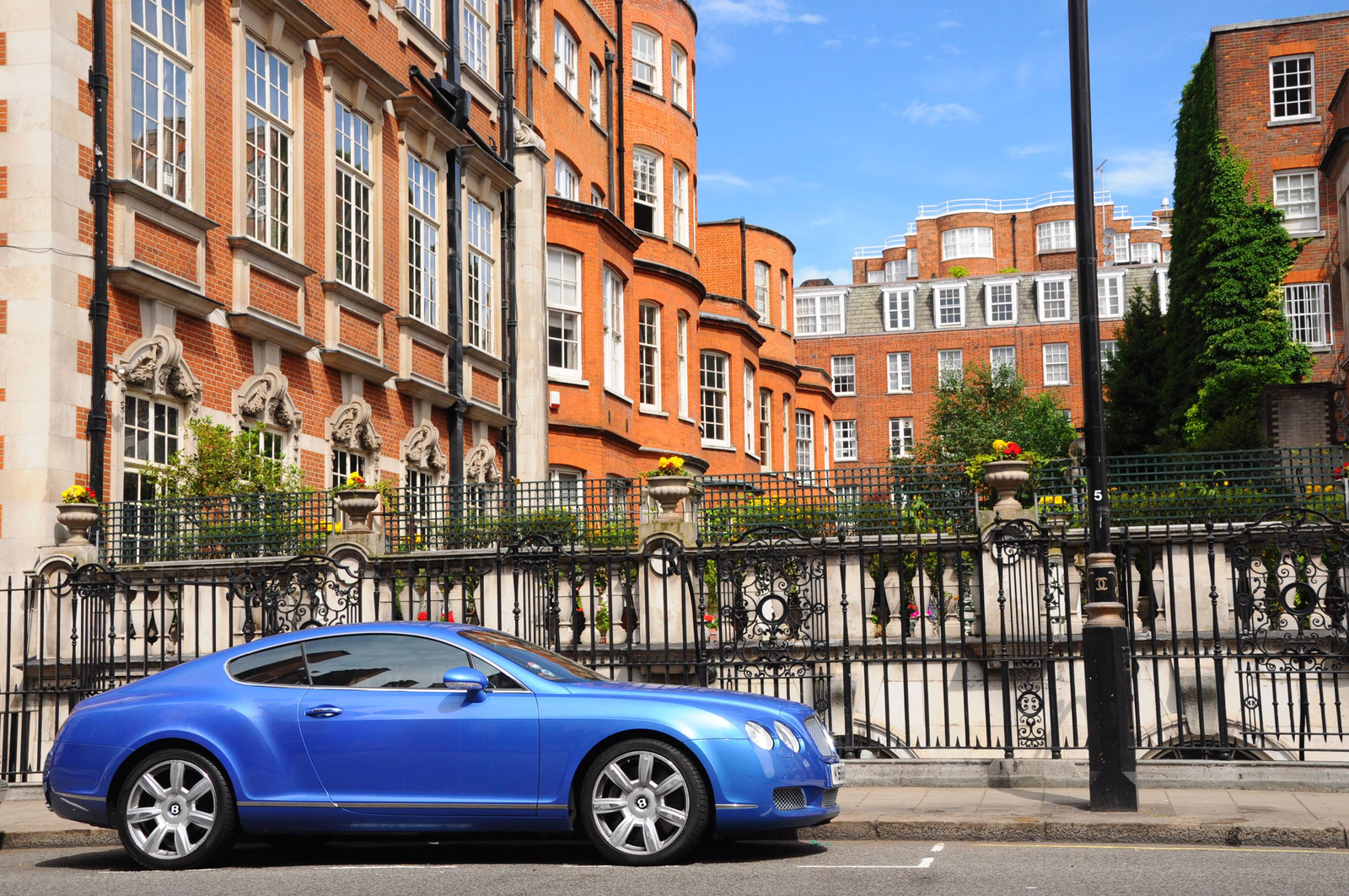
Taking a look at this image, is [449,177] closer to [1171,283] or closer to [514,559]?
[514,559]

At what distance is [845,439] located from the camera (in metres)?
73.2

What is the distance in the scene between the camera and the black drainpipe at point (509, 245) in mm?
26781

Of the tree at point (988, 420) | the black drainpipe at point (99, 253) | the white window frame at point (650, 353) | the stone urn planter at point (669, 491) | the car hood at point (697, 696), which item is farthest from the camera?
the tree at point (988, 420)

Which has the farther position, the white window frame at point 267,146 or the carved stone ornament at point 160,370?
the white window frame at point 267,146

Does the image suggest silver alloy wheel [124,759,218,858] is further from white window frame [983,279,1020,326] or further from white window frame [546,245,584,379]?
white window frame [983,279,1020,326]

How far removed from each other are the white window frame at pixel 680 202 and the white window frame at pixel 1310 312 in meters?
19.3

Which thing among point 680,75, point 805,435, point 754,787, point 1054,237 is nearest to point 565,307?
point 680,75

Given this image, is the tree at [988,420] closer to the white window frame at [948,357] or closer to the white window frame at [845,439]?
the white window frame at [845,439]

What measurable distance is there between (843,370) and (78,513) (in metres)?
62.7

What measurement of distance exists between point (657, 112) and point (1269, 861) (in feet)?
96.9

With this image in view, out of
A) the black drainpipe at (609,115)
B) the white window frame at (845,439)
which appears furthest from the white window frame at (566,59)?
the white window frame at (845,439)

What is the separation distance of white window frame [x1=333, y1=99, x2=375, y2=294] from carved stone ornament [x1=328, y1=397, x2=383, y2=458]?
1782 mm

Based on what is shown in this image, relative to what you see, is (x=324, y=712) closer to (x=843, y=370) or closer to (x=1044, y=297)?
(x=843, y=370)

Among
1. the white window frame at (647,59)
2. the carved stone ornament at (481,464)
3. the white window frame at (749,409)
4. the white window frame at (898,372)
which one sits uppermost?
the white window frame at (647,59)
